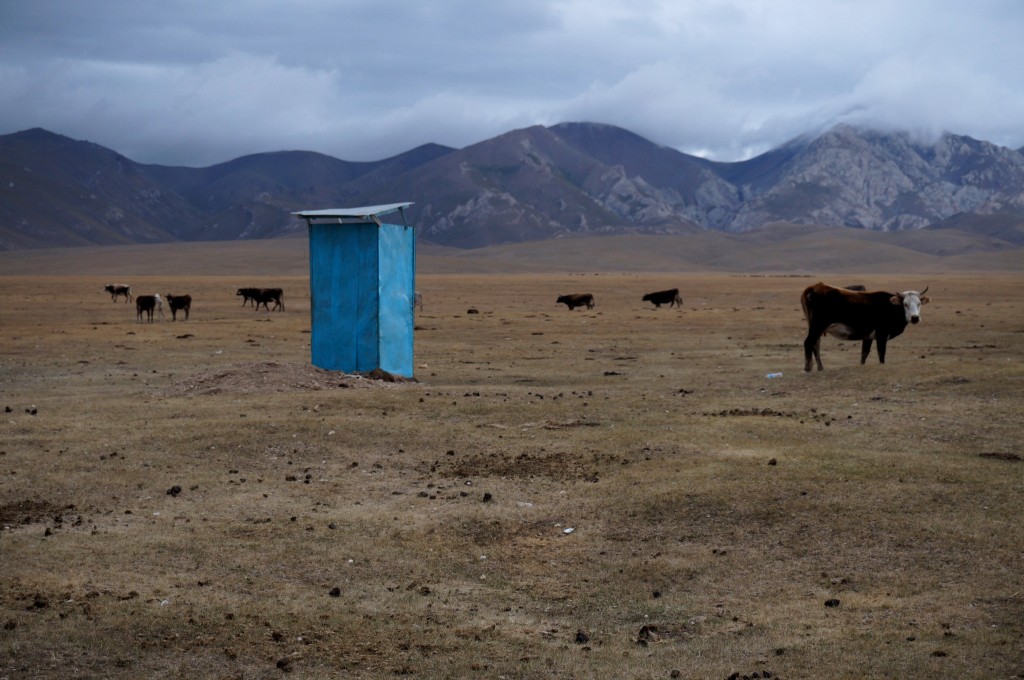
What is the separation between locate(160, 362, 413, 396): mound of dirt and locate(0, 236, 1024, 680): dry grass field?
8 centimetres

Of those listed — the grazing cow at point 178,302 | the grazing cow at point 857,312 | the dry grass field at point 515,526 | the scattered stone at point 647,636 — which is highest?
the grazing cow at point 857,312

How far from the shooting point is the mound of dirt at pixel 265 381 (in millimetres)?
Answer: 18656

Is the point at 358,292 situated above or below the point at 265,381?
above

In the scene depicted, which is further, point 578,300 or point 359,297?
point 578,300

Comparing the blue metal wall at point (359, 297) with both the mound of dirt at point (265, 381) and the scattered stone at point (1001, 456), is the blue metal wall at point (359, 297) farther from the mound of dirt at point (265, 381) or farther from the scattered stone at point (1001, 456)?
the scattered stone at point (1001, 456)

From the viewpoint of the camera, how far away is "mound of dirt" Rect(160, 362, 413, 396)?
18656mm

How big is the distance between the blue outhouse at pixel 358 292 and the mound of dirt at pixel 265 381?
4.18 ft

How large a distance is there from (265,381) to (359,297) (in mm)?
3216

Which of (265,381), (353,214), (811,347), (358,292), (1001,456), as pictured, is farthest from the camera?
(358,292)

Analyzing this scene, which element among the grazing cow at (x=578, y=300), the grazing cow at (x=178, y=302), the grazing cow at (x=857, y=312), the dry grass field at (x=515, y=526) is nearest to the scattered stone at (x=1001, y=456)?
the dry grass field at (x=515, y=526)

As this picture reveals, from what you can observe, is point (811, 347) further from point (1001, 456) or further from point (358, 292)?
point (358, 292)

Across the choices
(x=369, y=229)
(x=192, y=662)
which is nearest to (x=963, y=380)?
(x=369, y=229)

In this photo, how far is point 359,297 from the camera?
21.4 metres

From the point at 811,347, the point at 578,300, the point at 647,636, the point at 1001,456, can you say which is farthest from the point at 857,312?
the point at 578,300
